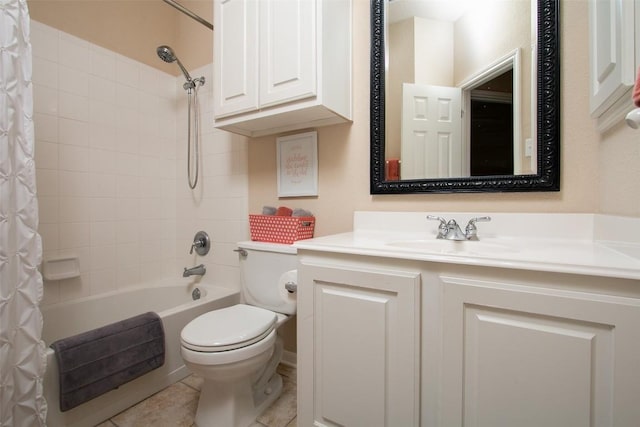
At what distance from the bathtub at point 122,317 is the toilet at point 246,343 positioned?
0.34m

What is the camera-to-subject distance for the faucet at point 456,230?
1.12m

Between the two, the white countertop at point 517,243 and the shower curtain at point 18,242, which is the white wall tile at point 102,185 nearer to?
the shower curtain at point 18,242

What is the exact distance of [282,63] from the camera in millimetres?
1310

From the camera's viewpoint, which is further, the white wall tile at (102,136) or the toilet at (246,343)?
the white wall tile at (102,136)

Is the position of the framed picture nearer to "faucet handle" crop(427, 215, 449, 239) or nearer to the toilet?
the toilet

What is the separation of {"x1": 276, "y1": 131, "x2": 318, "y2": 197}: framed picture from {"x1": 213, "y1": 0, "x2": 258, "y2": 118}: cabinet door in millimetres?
324

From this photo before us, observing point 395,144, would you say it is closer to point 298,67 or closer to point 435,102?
point 435,102

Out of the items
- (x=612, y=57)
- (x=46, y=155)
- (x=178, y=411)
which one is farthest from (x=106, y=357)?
(x=612, y=57)

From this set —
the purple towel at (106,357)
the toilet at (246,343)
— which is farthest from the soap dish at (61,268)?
the toilet at (246,343)

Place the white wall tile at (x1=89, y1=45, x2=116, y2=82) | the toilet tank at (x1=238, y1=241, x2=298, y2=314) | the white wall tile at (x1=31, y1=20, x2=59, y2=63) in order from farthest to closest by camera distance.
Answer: the white wall tile at (x1=89, y1=45, x2=116, y2=82) → the white wall tile at (x1=31, y1=20, x2=59, y2=63) → the toilet tank at (x1=238, y1=241, x2=298, y2=314)

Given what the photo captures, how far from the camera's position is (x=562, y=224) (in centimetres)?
105

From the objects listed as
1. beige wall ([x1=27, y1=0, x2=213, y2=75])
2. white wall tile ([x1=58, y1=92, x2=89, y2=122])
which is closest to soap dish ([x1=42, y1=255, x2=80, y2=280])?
white wall tile ([x1=58, y1=92, x2=89, y2=122])

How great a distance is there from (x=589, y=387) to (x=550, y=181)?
2.40 ft

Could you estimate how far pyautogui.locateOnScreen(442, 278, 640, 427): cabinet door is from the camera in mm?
592
